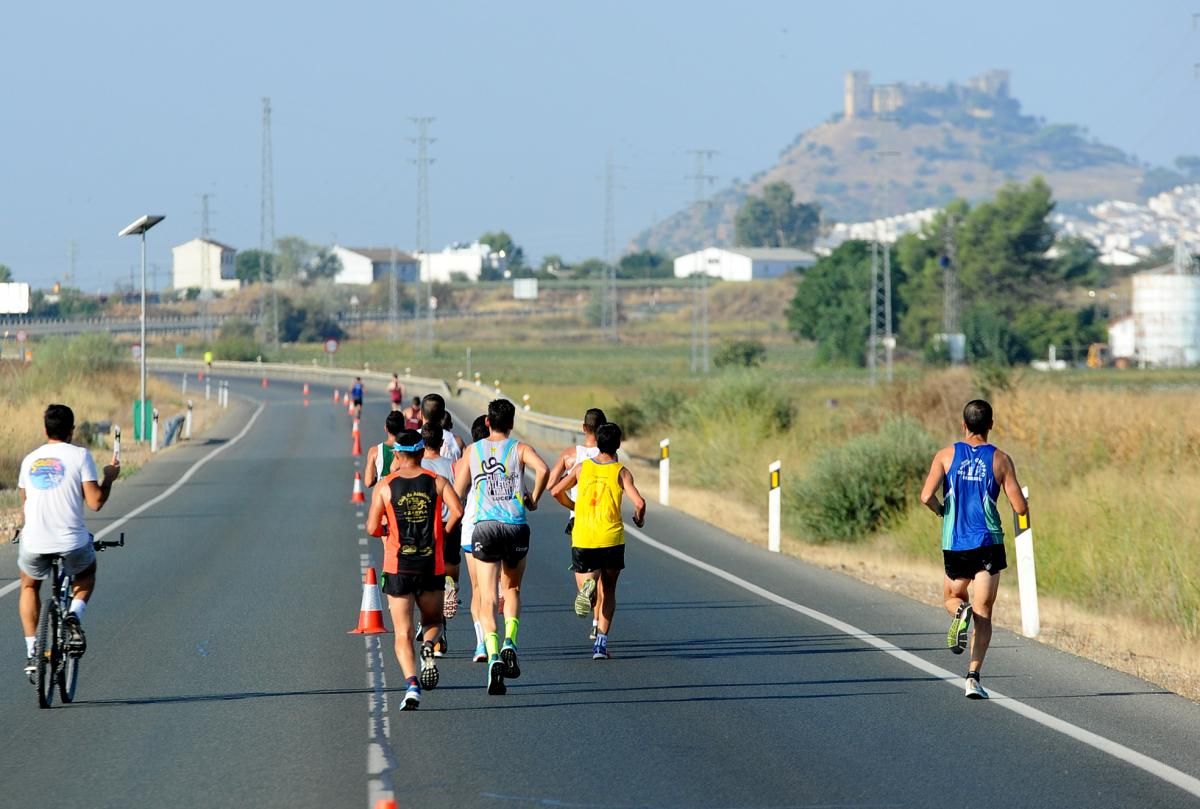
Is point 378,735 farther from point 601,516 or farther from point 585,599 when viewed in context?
point 601,516

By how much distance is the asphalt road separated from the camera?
8445 mm

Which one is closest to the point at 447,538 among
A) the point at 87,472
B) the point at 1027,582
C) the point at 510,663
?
the point at 510,663

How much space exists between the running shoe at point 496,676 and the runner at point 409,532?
1.83 ft

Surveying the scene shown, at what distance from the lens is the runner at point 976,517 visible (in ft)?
36.2

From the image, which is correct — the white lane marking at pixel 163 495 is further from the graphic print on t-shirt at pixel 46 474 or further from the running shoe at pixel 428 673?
the running shoe at pixel 428 673

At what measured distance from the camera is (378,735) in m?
9.76

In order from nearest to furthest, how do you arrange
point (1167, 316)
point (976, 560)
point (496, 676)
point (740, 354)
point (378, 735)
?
point (378, 735), point (496, 676), point (976, 560), point (740, 354), point (1167, 316)

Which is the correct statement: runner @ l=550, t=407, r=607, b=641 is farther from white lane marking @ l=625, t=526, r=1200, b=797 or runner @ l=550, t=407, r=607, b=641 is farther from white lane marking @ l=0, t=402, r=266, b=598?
white lane marking @ l=0, t=402, r=266, b=598

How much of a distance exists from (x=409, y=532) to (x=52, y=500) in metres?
2.23

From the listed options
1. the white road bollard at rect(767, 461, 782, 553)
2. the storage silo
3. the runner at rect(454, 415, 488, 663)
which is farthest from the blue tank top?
the storage silo

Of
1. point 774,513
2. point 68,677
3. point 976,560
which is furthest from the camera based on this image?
point 774,513

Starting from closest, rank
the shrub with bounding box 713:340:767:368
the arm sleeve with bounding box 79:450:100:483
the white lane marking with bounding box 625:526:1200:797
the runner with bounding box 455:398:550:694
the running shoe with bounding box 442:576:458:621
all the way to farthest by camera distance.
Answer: the white lane marking with bounding box 625:526:1200:797 < the arm sleeve with bounding box 79:450:100:483 < the runner with bounding box 455:398:550:694 < the running shoe with bounding box 442:576:458:621 < the shrub with bounding box 713:340:767:368

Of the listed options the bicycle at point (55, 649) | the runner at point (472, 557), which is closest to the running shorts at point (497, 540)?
the runner at point (472, 557)

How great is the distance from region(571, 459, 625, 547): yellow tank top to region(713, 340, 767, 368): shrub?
8726cm
